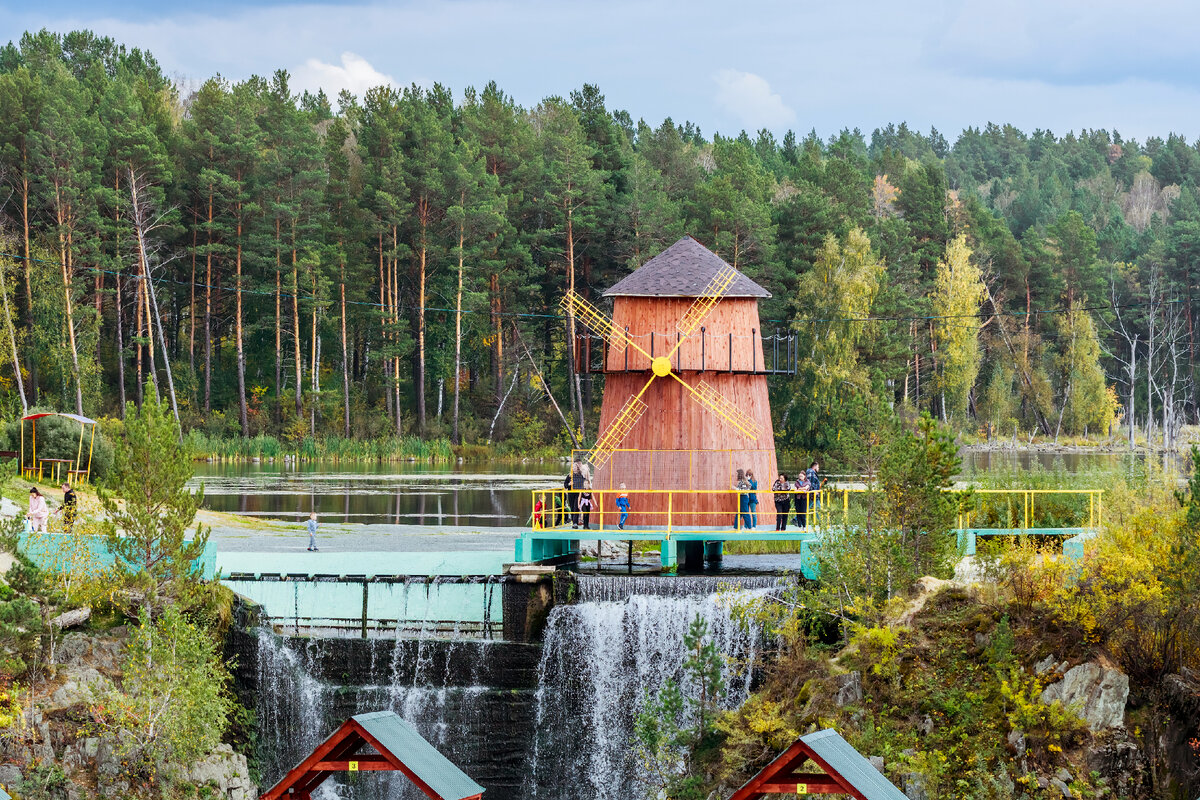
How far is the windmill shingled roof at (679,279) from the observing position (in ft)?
99.8

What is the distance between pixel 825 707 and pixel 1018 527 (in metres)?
9.24

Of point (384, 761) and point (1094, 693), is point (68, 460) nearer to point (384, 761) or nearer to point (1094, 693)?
point (1094, 693)

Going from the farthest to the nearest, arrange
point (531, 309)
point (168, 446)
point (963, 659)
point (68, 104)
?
point (531, 309)
point (68, 104)
point (168, 446)
point (963, 659)

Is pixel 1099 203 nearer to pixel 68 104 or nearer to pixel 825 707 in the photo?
pixel 68 104

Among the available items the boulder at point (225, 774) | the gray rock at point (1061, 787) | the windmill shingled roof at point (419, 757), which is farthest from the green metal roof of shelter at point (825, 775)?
the boulder at point (225, 774)

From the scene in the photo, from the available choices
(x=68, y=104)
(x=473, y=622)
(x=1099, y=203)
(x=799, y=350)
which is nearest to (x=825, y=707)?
(x=473, y=622)

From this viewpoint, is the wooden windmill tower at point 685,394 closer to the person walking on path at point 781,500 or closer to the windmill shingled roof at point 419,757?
the person walking on path at point 781,500

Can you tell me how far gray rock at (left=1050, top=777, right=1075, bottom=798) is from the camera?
18641mm

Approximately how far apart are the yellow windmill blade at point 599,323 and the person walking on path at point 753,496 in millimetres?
3219

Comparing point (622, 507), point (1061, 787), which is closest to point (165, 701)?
point (622, 507)

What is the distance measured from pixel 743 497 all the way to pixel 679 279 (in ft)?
15.8

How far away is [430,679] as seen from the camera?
26.1m

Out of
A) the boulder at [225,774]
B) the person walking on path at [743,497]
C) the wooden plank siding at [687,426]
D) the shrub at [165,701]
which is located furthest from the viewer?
the wooden plank siding at [687,426]

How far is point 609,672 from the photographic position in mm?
25172
